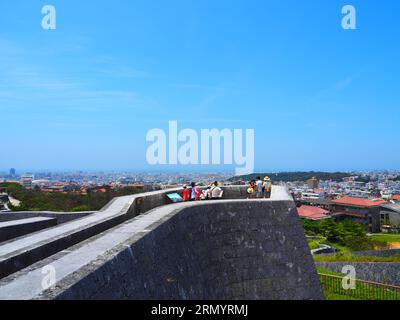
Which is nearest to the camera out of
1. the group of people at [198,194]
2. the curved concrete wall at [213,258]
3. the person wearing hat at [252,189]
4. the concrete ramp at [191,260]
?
the concrete ramp at [191,260]

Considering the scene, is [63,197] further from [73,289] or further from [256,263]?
[73,289]

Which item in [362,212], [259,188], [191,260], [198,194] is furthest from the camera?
[362,212]

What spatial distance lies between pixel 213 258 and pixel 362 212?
75.7 metres

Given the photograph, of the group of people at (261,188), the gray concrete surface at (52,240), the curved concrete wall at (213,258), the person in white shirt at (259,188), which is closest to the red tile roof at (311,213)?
the group of people at (261,188)

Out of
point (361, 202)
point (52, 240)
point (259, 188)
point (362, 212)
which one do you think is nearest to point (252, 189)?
point (259, 188)

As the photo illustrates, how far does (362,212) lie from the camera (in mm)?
76500

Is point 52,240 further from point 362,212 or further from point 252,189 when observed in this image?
point 362,212

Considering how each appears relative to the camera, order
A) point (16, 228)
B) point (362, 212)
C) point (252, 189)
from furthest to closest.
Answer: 1. point (362, 212)
2. point (252, 189)
3. point (16, 228)

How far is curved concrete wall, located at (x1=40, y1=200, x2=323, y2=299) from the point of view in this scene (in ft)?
14.7

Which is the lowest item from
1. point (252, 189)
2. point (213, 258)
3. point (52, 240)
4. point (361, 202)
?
point (361, 202)

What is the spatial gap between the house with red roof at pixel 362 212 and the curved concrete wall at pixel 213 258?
232ft

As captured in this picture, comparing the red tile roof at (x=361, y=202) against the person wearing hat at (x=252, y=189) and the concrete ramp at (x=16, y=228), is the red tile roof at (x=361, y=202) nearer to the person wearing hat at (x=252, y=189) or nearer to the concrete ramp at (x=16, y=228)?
the person wearing hat at (x=252, y=189)

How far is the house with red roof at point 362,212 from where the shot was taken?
242 feet

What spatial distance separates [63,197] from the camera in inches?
1088
